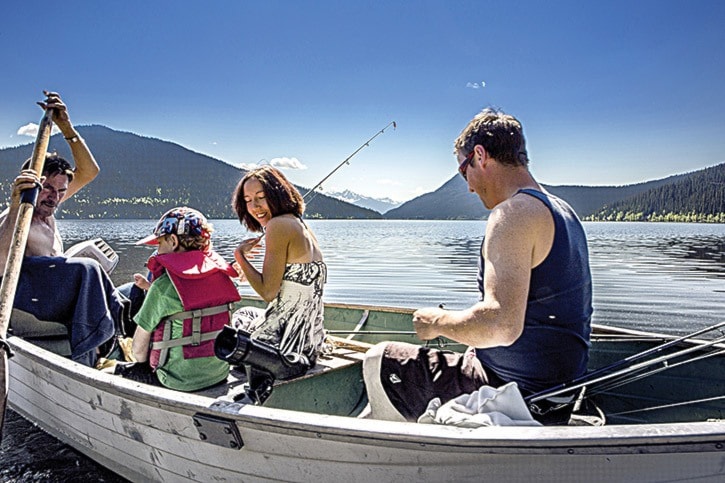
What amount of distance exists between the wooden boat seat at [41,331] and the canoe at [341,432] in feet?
0.81

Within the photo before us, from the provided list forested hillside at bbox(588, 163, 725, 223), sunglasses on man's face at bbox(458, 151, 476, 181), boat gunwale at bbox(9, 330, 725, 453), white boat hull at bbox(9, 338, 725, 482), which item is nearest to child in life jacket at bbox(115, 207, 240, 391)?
white boat hull at bbox(9, 338, 725, 482)

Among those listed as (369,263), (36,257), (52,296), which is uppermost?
(36,257)

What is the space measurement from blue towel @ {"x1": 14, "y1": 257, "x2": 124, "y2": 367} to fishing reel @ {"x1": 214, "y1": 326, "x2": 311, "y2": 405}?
189cm

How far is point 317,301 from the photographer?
12.7ft

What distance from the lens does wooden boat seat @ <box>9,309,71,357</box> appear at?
4.57 m

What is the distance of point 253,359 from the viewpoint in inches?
113

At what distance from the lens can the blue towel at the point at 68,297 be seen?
4.28 meters

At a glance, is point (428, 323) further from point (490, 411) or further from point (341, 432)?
point (341, 432)

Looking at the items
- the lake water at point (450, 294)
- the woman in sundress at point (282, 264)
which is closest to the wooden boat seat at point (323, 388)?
the woman in sundress at point (282, 264)

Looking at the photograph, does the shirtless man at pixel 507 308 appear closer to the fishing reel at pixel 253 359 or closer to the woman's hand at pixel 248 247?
the fishing reel at pixel 253 359

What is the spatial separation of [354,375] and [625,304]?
1052cm

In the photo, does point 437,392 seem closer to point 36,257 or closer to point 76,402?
point 76,402

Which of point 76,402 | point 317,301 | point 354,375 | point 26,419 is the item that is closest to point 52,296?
point 76,402

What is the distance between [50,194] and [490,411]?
423 centimetres
